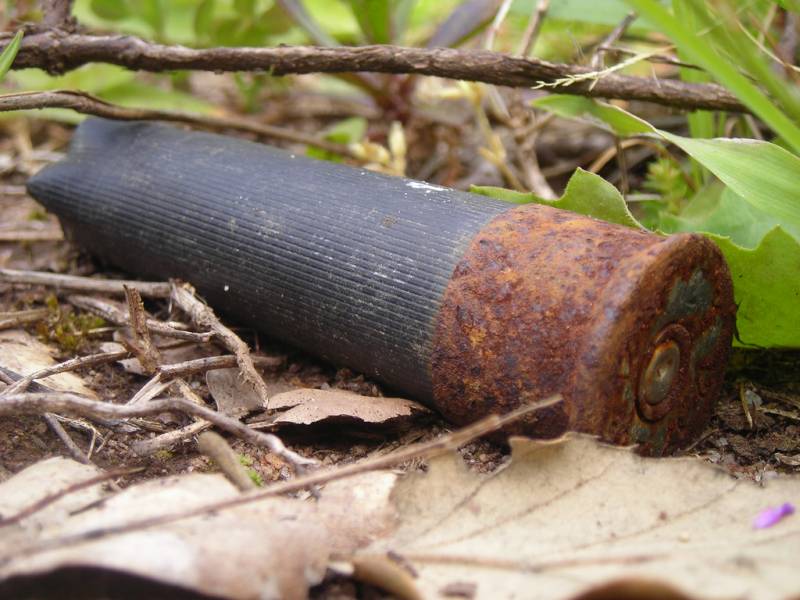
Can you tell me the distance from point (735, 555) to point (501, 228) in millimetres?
742

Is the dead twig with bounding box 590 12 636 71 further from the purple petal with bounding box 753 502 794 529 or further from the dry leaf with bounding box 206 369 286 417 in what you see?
the purple petal with bounding box 753 502 794 529

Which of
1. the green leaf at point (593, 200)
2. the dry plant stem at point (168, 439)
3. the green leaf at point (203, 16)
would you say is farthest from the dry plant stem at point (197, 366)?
the green leaf at point (203, 16)

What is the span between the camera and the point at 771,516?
4.32 ft

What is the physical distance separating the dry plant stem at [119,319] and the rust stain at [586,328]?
22.7 inches

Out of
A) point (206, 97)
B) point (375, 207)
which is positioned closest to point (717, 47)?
point (375, 207)

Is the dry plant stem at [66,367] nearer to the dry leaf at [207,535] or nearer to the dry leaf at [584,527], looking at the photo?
the dry leaf at [207,535]

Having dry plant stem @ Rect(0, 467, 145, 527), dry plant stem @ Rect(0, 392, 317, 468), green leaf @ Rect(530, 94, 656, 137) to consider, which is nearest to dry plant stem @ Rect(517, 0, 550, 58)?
green leaf @ Rect(530, 94, 656, 137)

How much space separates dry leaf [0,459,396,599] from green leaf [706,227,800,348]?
2.78 ft

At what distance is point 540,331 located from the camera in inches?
61.2

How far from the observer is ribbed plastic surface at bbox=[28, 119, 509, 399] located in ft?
5.80

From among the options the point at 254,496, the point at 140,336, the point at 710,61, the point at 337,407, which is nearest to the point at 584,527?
the point at 254,496

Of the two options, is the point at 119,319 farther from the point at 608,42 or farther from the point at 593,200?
the point at 608,42

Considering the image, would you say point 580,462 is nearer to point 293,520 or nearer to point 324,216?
point 293,520

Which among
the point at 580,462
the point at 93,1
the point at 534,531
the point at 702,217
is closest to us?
the point at 534,531
